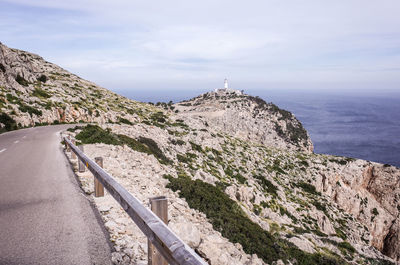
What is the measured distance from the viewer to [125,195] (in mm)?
4215

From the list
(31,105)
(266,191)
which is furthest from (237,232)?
(31,105)

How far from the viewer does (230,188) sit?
838 inches

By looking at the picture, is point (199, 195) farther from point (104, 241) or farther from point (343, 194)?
point (343, 194)

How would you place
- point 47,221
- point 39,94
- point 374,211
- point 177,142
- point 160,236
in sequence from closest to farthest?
1. point 160,236
2. point 47,221
3. point 177,142
4. point 39,94
5. point 374,211

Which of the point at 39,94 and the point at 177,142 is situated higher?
the point at 39,94

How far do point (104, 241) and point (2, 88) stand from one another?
3743cm

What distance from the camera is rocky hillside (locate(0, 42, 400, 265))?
888 centimetres

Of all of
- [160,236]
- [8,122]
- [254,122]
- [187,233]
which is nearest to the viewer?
[160,236]

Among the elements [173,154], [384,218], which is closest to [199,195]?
[173,154]

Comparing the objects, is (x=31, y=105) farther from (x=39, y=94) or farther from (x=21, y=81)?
(x=21, y=81)

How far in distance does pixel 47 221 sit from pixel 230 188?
17.3 metres

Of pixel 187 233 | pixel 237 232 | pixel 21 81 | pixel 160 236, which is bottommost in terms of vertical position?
pixel 237 232

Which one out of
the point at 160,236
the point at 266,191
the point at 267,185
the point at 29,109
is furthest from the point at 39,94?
the point at 160,236

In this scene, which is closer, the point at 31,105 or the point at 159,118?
the point at 31,105
